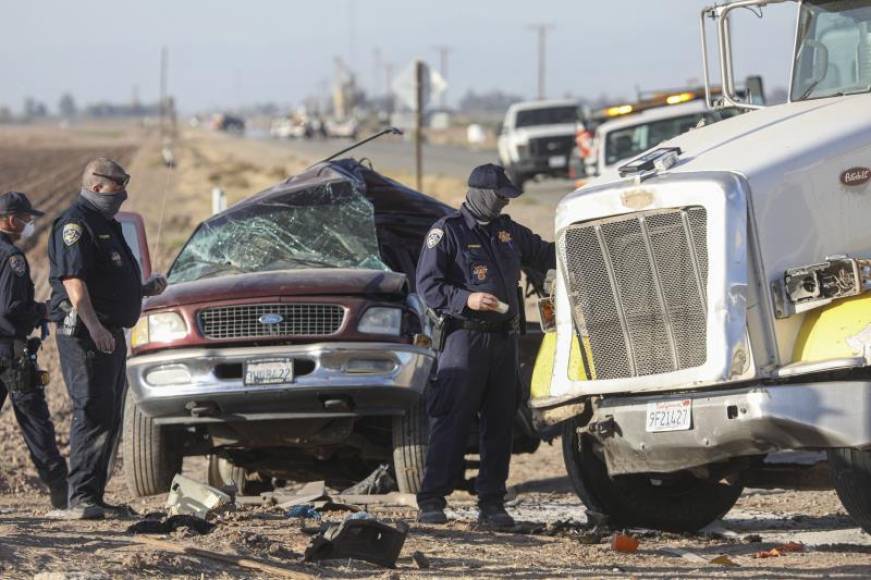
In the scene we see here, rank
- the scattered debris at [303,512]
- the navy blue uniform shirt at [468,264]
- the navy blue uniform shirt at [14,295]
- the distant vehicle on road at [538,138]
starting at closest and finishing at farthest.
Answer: the navy blue uniform shirt at [468,264]
the scattered debris at [303,512]
the navy blue uniform shirt at [14,295]
the distant vehicle on road at [538,138]

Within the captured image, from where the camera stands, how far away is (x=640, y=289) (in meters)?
8.41

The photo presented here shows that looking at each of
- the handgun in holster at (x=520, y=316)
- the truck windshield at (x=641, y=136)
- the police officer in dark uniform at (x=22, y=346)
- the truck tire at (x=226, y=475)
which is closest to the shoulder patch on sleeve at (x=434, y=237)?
the handgun in holster at (x=520, y=316)

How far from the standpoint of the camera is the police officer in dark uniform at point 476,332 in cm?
973

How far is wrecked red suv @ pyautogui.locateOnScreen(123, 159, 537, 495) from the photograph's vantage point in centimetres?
1037

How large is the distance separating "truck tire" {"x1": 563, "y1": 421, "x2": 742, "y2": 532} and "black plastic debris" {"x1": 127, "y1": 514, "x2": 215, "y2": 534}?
80.0 inches

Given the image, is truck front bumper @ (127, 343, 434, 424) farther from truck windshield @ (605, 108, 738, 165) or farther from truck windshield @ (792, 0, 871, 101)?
truck windshield @ (605, 108, 738, 165)

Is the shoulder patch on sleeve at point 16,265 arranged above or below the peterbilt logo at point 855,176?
below

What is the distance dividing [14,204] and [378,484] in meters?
2.89

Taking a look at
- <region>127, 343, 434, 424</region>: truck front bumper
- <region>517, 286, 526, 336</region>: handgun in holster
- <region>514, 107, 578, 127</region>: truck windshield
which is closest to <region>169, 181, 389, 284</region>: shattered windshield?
<region>127, 343, 434, 424</region>: truck front bumper

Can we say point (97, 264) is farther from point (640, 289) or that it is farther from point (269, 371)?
point (640, 289)

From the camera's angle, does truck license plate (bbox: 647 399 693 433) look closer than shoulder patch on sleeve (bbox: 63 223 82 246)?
Yes

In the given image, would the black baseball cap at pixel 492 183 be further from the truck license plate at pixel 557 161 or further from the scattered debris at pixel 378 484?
the truck license plate at pixel 557 161

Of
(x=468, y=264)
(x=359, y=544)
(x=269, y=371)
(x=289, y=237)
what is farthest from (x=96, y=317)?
(x=359, y=544)

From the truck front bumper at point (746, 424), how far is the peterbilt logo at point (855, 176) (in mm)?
1081
